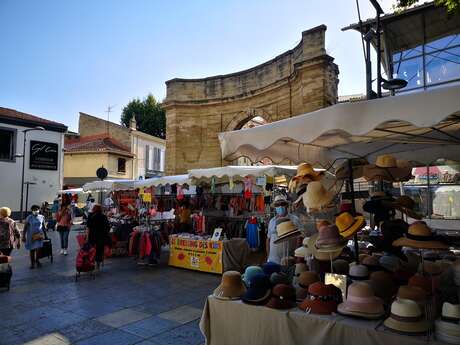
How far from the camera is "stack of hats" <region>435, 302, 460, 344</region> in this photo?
7.16 feet

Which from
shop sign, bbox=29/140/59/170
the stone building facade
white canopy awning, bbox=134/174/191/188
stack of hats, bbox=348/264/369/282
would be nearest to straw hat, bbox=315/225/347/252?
stack of hats, bbox=348/264/369/282

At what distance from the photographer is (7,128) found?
2311 centimetres

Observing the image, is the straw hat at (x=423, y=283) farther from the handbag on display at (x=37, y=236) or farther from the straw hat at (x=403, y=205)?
the handbag on display at (x=37, y=236)

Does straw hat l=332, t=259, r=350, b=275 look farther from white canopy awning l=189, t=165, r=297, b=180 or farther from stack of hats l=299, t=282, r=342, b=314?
white canopy awning l=189, t=165, r=297, b=180

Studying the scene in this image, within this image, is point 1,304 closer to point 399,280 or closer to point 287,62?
point 399,280

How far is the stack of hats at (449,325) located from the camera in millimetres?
2184

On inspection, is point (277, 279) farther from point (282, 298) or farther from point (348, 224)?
point (348, 224)

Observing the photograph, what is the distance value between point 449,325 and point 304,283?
1075mm

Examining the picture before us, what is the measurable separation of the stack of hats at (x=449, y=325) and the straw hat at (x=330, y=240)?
0.88 metres

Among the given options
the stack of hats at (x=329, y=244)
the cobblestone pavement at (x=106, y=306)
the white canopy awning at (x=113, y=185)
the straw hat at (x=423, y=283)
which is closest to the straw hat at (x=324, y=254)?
the stack of hats at (x=329, y=244)

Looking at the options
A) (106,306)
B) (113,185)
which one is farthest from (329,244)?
(113,185)

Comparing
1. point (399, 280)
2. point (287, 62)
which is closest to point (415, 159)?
point (399, 280)

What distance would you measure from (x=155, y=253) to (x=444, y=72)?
962 cm

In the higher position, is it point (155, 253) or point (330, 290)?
point (330, 290)
